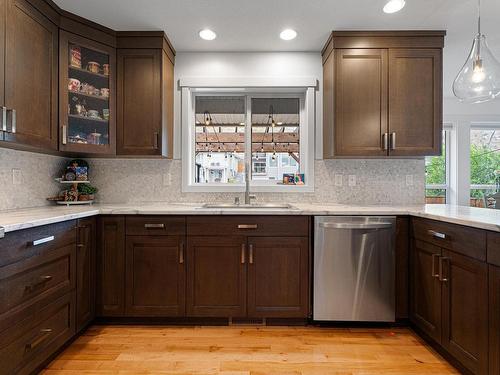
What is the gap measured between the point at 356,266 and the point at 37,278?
210 centimetres

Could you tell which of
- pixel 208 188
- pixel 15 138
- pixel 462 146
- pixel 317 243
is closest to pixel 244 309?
pixel 317 243

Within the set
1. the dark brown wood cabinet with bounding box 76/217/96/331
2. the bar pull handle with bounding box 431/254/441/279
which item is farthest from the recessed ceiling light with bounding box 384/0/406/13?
the dark brown wood cabinet with bounding box 76/217/96/331

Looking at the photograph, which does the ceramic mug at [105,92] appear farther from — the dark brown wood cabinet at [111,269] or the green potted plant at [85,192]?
the dark brown wood cabinet at [111,269]

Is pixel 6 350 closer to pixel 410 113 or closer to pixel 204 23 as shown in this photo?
pixel 204 23

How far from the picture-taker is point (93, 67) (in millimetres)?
2584

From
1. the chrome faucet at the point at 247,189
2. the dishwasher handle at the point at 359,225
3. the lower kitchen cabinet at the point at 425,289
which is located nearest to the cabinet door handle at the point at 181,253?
the chrome faucet at the point at 247,189

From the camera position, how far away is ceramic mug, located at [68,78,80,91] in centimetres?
242

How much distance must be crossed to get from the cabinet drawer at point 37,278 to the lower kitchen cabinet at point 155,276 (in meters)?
0.43

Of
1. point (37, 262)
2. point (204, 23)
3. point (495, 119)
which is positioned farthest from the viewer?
point (495, 119)

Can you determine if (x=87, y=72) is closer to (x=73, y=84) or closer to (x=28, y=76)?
(x=73, y=84)

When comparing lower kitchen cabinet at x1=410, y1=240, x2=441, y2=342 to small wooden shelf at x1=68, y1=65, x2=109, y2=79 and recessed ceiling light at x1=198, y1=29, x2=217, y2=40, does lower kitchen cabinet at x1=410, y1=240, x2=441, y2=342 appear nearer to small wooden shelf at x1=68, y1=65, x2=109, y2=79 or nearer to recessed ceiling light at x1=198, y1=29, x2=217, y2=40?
recessed ceiling light at x1=198, y1=29, x2=217, y2=40

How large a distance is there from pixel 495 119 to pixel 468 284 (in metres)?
4.36

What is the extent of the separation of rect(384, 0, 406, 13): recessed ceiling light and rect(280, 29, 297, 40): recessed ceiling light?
28.9 inches

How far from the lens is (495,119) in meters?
4.80
